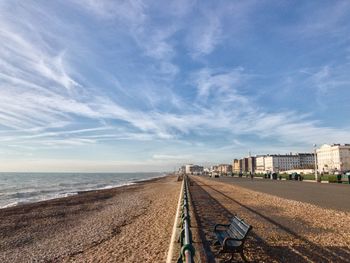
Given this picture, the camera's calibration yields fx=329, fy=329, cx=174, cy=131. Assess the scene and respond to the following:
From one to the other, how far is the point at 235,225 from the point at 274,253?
113 cm

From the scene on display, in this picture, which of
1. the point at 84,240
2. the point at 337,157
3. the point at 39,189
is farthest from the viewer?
the point at 337,157

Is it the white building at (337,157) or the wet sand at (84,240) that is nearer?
the wet sand at (84,240)

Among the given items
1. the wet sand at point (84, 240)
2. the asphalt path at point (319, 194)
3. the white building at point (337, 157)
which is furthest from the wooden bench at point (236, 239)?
the white building at point (337, 157)

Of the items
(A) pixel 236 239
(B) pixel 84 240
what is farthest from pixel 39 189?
(A) pixel 236 239

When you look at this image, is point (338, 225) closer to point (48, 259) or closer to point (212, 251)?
point (212, 251)

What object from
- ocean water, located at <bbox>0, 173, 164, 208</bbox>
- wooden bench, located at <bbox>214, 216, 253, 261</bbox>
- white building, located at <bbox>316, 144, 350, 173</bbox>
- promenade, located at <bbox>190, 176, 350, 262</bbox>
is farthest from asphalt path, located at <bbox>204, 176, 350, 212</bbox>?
white building, located at <bbox>316, 144, 350, 173</bbox>

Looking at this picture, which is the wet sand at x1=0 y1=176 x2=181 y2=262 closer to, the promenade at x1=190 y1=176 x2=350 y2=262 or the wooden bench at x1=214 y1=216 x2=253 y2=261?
the promenade at x1=190 y1=176 x2=350 y2=262

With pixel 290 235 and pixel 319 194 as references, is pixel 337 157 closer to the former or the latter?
pixel 319 194

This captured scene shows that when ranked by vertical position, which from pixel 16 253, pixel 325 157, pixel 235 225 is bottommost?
pixel 16 253

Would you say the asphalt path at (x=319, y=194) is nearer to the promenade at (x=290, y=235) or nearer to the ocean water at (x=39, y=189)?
the promenade at (x=290, y=235)

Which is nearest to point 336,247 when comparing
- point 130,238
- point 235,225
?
point 235,225

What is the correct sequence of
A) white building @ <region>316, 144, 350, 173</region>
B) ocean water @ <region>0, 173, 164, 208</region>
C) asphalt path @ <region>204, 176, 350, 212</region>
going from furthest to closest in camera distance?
white building @ <region>316, 144, 350, 173</region> → ocean water @ <region>0, 173, 164, 208</region> → asphalt path @ <region>204, 176, 350, 212</region>

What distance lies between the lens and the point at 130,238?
1104 cm

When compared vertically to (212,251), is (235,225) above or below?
above
